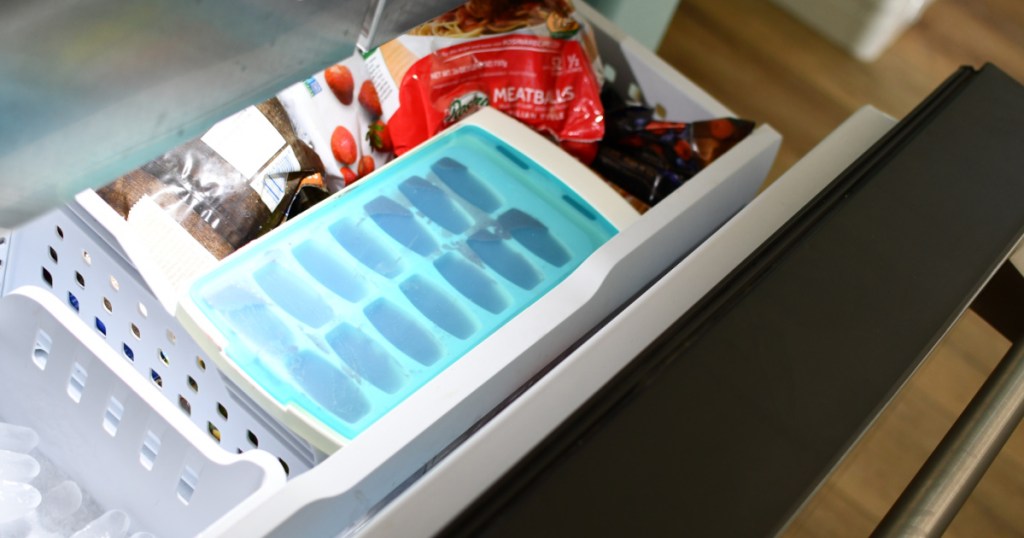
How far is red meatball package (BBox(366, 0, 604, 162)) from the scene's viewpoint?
1.45 metres

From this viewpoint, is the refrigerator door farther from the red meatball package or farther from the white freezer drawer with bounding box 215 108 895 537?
the red meatball package

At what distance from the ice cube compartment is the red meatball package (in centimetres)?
12

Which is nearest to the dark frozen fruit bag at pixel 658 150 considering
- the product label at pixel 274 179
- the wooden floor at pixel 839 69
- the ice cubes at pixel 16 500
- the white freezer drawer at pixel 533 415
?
the white freezer drawer at pixel 533 415

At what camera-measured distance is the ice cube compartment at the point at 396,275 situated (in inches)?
40.8

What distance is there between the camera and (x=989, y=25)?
3785 mm

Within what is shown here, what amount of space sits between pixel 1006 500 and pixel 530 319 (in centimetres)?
159

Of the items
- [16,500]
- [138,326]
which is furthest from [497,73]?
[16,500]

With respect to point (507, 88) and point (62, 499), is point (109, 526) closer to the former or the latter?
point (62, 499)

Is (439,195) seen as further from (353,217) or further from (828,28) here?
(828,28)

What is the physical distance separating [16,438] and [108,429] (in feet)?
0.54

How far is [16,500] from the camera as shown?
3.66 ft

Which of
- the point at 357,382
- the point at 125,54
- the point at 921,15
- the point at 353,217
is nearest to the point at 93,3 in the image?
→ the point at 125,54

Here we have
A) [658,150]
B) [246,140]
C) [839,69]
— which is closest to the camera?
[246,140]

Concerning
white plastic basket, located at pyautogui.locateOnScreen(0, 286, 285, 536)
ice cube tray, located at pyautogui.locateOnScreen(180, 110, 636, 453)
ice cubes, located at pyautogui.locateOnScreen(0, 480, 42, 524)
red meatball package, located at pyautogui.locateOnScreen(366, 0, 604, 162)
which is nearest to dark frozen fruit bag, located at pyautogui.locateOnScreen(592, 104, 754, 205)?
red meatball package, located at pyautogui.locateOnScreen(366, 0, 604, 162)
